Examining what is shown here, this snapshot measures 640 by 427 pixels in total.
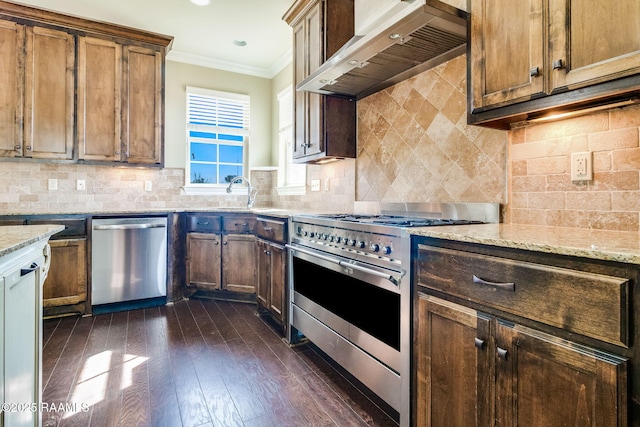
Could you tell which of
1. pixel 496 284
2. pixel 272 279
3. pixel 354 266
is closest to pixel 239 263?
pixel 272 279

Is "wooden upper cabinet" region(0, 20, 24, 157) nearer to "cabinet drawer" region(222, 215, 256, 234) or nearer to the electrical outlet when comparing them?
"cabinet drawer" region(222, 215, 256, 234)

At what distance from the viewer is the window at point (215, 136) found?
440 cm

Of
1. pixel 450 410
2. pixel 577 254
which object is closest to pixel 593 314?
pixel 577 254

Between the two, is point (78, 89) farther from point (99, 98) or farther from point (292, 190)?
point (292, 190)

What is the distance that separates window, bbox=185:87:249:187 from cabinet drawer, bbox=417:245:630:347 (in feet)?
12.3

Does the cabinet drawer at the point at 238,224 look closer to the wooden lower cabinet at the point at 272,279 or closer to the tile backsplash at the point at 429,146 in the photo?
the wooden lower cabinet at the point at 272,279

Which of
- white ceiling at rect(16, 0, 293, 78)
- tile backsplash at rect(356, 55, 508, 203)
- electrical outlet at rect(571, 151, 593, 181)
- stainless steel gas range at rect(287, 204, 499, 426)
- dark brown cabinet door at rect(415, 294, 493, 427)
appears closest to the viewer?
dark brown cabinet door at rect(415, 294, 493, 427)

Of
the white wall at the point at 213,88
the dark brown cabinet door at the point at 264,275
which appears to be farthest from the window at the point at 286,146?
the dark brown cabinet door at the point at 264,275

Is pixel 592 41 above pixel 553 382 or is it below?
above

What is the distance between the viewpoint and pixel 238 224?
3.55 metres

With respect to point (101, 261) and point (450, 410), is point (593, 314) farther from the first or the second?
point (101, 261)

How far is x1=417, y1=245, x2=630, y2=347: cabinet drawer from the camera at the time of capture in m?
0.86

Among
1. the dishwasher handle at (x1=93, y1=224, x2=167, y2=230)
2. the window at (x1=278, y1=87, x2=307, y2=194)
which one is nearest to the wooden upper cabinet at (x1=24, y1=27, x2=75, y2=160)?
the dishwasher handle at (x1=93, y1=224, x2=167, y2=230)

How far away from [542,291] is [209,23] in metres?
3.76
